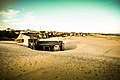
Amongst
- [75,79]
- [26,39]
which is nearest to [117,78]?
[75,79]

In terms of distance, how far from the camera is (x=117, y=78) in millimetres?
11914

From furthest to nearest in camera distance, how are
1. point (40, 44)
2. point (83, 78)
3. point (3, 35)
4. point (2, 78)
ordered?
point (3, 35) < point (40, 44) < point (83, 78) < point (2, 78)

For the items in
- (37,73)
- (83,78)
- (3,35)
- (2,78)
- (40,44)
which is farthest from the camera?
(3,35)

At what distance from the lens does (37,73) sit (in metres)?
12.1

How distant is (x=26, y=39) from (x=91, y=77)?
28.9 metres

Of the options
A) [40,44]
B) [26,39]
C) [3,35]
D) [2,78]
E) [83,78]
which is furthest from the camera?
[3,35]

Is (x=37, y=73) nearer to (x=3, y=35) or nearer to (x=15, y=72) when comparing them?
(x=15, y=72)

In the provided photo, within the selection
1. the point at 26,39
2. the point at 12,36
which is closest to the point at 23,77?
the point at 26,39

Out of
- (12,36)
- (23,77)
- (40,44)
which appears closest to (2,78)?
(23,77)

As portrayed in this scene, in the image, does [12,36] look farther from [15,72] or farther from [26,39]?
[15,72]

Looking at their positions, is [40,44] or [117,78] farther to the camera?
[40,44]

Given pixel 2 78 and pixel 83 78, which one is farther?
pixel 83 78

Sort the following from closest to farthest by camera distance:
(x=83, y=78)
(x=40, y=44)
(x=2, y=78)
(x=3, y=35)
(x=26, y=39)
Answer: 1. (x=2, y=78)
2. (x=83, y=78)
3. (x=40, y=44)
4. (x=26, y=39)
5. (x=3, y=35)

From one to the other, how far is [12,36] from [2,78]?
187ft
